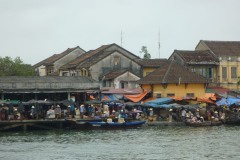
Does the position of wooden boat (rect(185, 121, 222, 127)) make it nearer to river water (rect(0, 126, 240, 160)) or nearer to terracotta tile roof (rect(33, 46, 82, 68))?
river water (rect(0, 126, 240, 160))

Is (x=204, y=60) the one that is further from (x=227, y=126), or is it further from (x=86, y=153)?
(x=86, y=153)

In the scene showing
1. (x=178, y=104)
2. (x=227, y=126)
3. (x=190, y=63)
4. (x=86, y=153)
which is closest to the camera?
(x=86, y=153)

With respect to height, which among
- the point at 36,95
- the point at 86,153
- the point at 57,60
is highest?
the point at 57,60

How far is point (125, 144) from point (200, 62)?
3008 cm

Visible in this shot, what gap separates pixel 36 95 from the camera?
52.7 metres

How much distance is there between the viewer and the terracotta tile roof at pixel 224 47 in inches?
2665

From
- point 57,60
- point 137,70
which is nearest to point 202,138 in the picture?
point 137,70

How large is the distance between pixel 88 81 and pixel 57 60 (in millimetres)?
25039

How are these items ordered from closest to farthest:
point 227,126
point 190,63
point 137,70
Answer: point 227,126 → point 190,63 → point 137,70

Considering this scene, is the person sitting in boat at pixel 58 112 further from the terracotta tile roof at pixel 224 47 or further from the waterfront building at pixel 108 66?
the terracotta tile roof at pixel 224 47

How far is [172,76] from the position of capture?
188ft

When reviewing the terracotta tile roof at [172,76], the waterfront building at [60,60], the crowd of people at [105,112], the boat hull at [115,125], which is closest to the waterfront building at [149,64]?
the terracotta tile roof at [172,76]

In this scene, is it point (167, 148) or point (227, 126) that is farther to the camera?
point (227, 126)

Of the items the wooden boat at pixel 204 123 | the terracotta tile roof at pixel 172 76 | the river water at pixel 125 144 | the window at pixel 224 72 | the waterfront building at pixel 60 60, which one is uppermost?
the waterfront building at pixel 60 60
